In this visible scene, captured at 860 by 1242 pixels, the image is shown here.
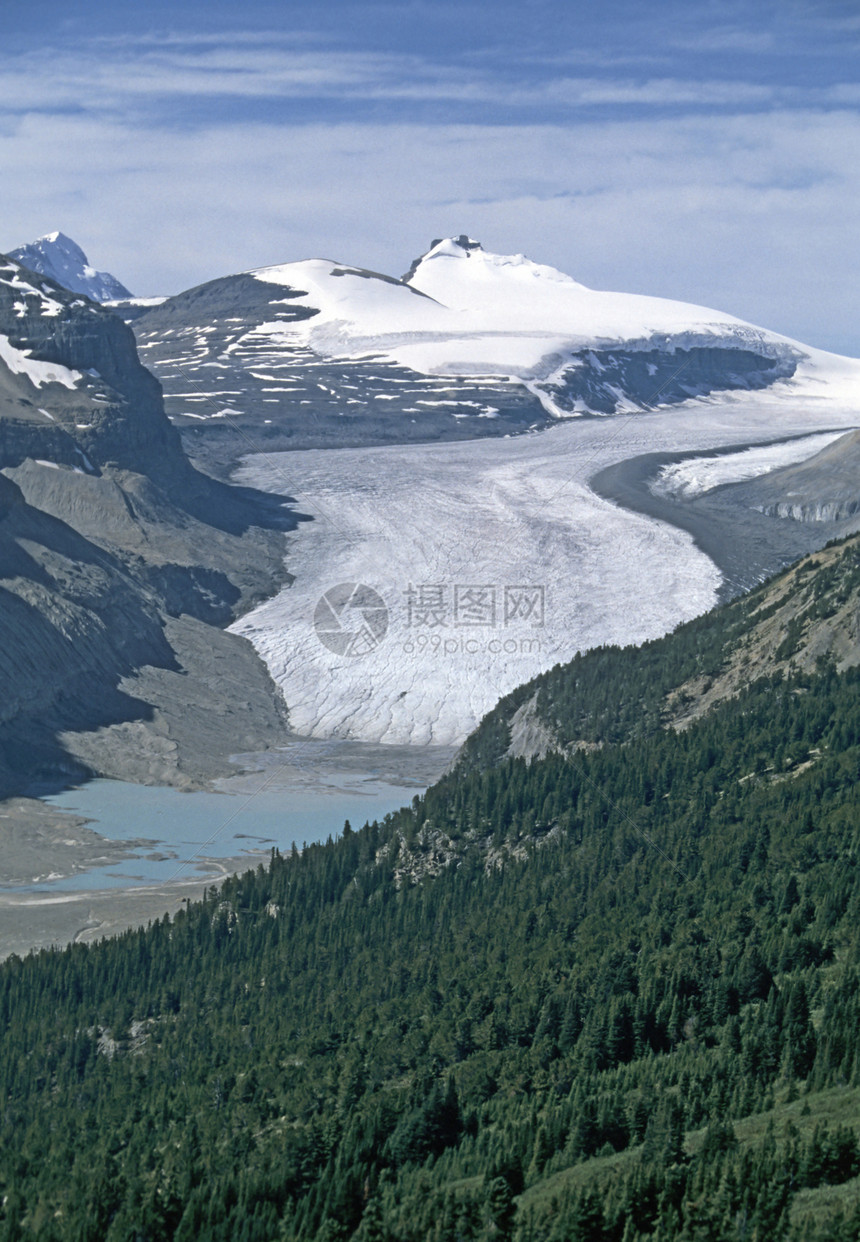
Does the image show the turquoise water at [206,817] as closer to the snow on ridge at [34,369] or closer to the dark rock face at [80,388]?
the dark rock face at [80,388]

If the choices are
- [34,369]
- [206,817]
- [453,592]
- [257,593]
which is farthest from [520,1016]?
[34,369]

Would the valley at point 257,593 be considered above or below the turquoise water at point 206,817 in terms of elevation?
above

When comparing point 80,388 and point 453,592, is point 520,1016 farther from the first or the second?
point 80,388

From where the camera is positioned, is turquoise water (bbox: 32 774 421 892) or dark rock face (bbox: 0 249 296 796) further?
dark rock face (bbox: 0 249 296 796)

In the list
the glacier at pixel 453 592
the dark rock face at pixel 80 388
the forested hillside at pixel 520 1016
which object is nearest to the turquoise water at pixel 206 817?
the glacier at pixel 453 592

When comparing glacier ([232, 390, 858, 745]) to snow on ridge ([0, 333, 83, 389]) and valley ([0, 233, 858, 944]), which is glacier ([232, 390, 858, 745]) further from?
snow on ridge ([0, 333, 83, 389])

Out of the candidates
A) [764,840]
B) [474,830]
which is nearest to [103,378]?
[474,830]

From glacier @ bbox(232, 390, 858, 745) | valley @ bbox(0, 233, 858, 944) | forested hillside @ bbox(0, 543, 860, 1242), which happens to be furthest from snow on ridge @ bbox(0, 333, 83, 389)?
forested hillside @ bbox(0, 543, 860, 1242)
